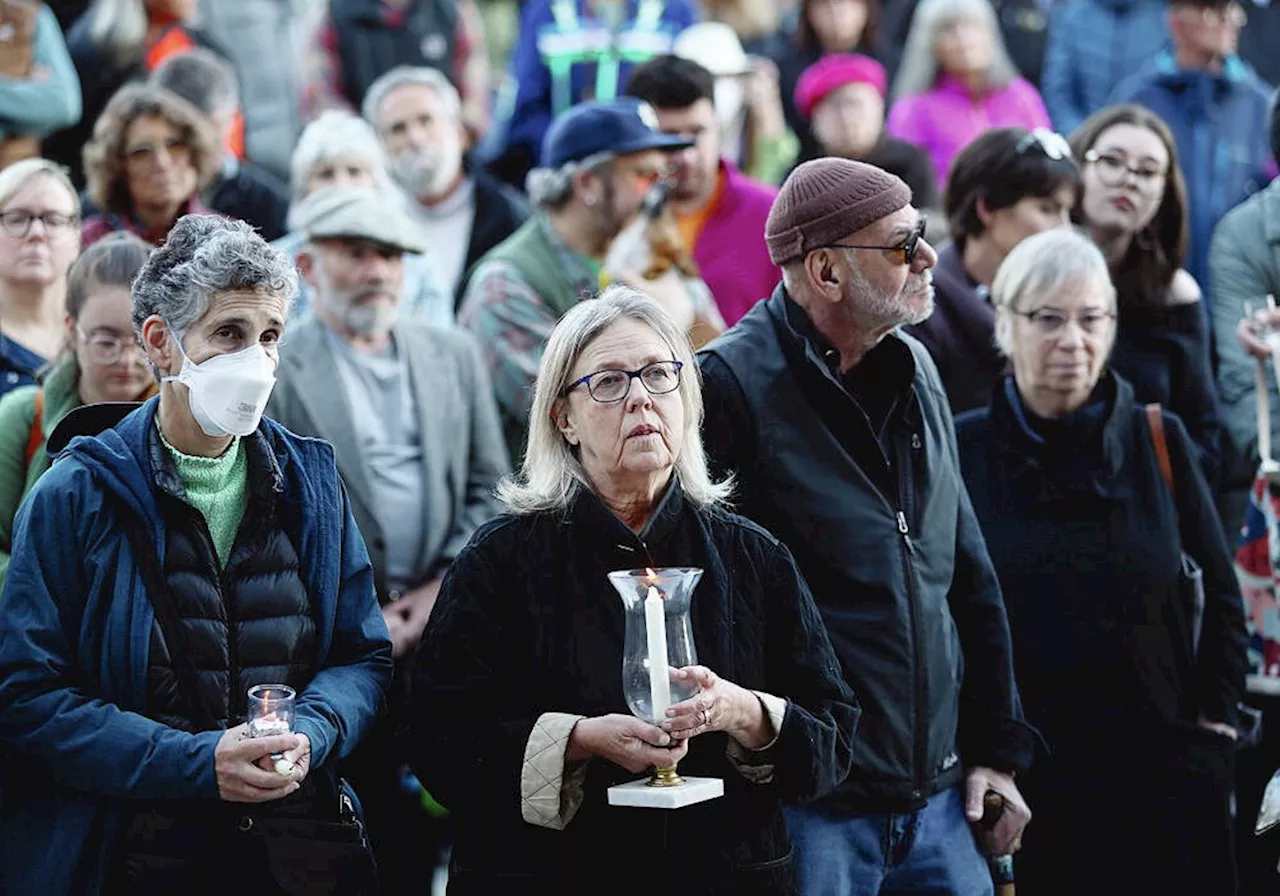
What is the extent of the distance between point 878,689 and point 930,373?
0.89m

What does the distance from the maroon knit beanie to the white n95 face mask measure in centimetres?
131

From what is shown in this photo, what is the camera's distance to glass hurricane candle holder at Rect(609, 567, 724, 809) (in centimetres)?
358

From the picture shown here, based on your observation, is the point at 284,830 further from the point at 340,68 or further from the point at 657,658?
the point at 340,68

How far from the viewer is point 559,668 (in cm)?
386

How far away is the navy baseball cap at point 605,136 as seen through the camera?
262 inches

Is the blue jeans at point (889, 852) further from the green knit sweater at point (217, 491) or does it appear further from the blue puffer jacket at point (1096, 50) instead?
the blue puffer jacket at point (1096, 50)

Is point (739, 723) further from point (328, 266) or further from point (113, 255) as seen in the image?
point (328, 266)

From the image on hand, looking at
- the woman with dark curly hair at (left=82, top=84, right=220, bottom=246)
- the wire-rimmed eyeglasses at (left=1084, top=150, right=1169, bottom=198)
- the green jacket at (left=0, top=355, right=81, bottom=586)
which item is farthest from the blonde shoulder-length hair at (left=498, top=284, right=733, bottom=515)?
the wire-rimmed eyeglasses at (left=1084, top=150, right=1169, bottom=198)

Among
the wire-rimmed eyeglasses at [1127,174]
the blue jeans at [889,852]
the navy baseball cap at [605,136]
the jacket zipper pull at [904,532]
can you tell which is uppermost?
the navy baseball cap at [605,136]

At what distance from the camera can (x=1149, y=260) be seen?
6.62 m

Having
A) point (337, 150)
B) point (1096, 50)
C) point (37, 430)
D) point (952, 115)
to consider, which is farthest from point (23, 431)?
point (1096, 50)

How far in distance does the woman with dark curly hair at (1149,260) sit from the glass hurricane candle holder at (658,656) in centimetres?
304

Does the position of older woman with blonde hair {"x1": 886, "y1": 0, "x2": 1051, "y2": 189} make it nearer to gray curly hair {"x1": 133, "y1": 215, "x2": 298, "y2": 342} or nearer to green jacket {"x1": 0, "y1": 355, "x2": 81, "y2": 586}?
green jacket {"x1": 0, "y1": 355, "x2": 81, "y2": 586}

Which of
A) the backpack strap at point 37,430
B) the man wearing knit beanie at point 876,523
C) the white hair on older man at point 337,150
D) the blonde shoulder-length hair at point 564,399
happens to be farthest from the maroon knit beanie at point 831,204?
the white hair on older man at point 337,150
